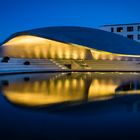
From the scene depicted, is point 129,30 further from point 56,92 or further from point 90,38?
point 56,92

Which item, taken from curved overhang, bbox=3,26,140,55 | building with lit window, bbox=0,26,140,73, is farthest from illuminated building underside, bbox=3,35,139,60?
curved overhang, bbox=3,26,140,55

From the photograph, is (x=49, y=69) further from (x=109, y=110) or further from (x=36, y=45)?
(x=109, y=110)

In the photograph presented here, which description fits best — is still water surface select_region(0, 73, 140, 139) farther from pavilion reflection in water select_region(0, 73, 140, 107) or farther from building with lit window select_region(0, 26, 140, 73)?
building with lit window select_region(0, 26, 140, 73)

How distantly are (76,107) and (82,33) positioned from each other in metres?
16.9

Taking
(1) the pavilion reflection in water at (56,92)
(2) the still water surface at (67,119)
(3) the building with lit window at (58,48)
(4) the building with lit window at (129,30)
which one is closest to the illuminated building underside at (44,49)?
(3) the building with lit window at (58,48)

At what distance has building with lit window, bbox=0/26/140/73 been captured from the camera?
68.1 feet

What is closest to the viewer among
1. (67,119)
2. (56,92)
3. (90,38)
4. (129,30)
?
(67,119)

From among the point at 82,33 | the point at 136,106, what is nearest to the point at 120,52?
the point at 82,33

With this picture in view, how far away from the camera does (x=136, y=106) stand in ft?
22.3

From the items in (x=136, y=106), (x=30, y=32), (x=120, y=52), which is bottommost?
(x=136, y=106)

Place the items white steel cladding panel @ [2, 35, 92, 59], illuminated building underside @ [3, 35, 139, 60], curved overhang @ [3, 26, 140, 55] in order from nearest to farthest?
curved overhang @ [3, 26, 140, 55] → illuminated building underside @ [3, 35, 139, 60] → white steel cladding panel @ [2, 35, 92, 59]

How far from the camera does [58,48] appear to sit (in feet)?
75.3

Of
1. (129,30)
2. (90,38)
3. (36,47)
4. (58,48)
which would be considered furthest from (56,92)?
(129,30)

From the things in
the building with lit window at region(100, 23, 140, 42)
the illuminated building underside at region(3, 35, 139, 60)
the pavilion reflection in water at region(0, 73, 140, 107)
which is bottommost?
the pavilion reflection in water at region(0, 73, 140, 107)
